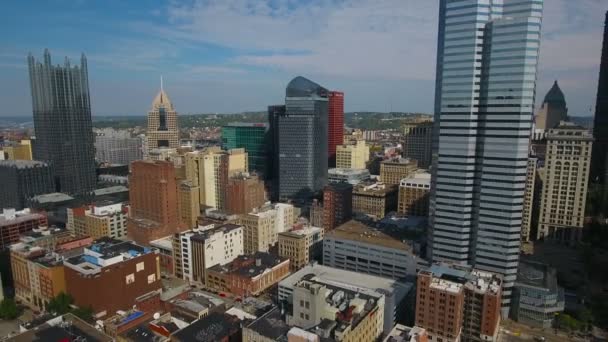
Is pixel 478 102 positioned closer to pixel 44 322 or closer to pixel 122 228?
pixel 44 322

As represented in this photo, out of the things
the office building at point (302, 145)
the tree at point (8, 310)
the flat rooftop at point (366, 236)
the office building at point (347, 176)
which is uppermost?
the office building at point (302, 145)

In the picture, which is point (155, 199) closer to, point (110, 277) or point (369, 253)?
point (110, 277)

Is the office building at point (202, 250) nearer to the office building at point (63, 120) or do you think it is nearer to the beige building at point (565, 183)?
the beige building at point (565, 183)

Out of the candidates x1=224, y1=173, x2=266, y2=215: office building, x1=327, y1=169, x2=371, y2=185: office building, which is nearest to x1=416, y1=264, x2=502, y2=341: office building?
x1=224, y1=173, x2=266, y2=215: office building

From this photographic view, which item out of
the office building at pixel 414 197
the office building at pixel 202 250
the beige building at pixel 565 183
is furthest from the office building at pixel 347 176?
the office building at pixel 202 250

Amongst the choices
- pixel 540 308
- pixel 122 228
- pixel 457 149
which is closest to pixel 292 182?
pixel 122 228

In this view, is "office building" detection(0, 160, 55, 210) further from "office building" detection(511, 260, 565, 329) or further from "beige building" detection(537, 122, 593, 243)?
"beige building" detection(537, 122, 593, 243)

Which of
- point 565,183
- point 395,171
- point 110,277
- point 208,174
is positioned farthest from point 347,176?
point 110,277
